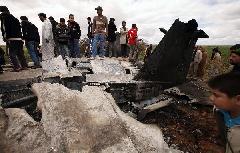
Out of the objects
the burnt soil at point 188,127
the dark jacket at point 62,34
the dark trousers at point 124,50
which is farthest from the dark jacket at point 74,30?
the burnt soil at point 188,127

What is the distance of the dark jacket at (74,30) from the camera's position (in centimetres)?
1076

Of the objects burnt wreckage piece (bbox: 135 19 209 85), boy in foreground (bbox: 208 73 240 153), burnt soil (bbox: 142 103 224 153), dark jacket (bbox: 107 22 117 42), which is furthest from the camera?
dark jacket (bbox: 107 22 117 42)

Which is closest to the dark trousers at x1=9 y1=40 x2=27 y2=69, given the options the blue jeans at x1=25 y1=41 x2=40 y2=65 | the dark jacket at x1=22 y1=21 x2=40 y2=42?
the blue jeans at x1=25 y1=41 x2=40 y2=65

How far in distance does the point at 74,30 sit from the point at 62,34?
629 mm

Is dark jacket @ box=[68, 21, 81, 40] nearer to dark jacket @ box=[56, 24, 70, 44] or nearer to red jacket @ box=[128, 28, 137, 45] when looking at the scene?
dark jacket @ box=[56, 24, 70, 44]

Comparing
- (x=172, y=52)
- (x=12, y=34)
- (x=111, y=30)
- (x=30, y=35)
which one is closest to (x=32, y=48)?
(x=30, y=35)

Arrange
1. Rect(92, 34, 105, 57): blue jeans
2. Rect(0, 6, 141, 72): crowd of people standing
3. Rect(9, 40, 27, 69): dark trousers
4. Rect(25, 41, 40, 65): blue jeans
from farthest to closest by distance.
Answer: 1. Rect(92, 34, 105, 57): blue jeans
2. Rect(25, 41, 40, 65): blue jeans
3. Rect(9, 40, 27, 69): dark trousers
4. Rect(0, 6, 141, 72): crowd of people standing

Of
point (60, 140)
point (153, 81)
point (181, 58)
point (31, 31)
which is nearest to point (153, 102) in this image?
point (153, 81)

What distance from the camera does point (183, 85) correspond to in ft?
23.0

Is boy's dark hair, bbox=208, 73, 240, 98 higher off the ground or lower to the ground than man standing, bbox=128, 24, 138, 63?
lower

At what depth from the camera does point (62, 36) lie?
10281 mm

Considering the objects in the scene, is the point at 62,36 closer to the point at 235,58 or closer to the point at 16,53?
the point at 16,53

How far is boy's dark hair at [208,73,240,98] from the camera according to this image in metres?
Answer: 2.15

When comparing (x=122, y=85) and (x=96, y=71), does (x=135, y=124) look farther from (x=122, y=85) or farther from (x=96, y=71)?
(x=96, y=71)
